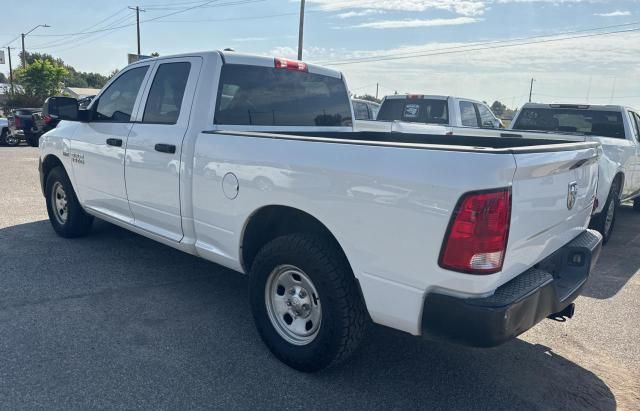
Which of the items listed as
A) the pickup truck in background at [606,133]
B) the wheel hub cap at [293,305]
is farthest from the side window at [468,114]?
the wheel hub cap at [293,305]

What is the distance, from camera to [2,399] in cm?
268

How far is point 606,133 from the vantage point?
7363 mm

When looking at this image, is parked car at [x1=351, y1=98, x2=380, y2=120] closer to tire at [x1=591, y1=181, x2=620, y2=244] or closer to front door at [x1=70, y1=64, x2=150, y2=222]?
tire at [x1=591, y1=181, x2=620, y2=244]

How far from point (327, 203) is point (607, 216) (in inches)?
196

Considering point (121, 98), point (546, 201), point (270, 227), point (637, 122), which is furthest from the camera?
point (637, 122)

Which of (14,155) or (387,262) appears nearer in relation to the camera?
(387,262)

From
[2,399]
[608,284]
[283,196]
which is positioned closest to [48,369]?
[2,399]

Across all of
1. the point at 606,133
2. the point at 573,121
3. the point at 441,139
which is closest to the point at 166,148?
the point at 441,139

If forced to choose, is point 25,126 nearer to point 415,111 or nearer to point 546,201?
point 415,111

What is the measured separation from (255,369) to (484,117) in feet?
30.8

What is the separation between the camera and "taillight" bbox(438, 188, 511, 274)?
218cm

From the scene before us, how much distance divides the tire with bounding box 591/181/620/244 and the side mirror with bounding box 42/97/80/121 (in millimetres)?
5847

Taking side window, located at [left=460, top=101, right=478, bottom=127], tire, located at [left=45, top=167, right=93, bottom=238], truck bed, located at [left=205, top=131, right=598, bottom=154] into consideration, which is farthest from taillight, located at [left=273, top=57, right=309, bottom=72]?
side window, located at [left=460, top=101, right=478, bottom=127]

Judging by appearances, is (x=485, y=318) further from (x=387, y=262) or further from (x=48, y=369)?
(x=48, y=369)
